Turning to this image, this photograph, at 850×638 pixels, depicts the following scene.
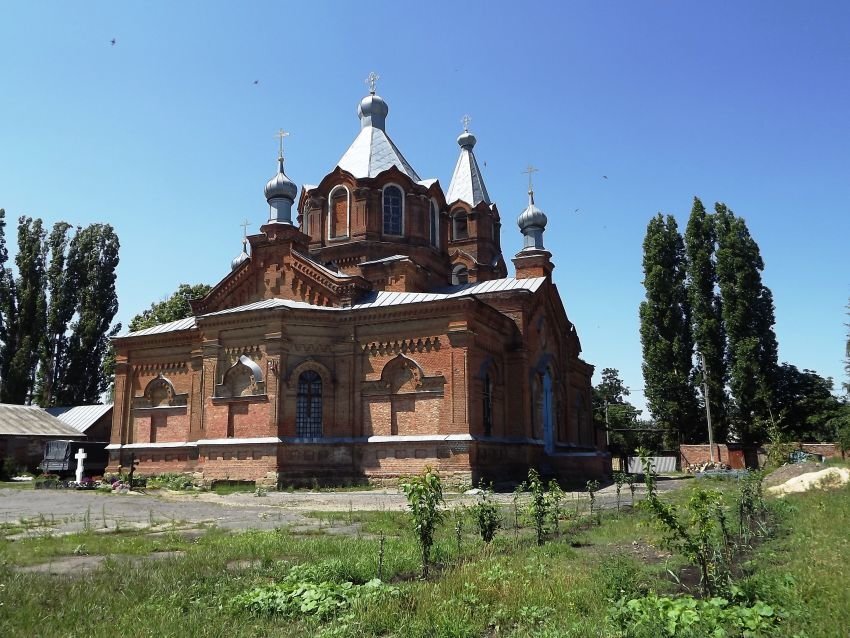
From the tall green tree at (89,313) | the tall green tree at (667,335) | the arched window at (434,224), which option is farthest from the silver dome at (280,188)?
the tall green tree at (667,335)

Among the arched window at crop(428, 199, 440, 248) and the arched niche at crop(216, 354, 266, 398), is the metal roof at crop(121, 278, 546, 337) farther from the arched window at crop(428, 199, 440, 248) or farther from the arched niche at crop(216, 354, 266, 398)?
the arched window at crop(428, 199, 440, 248)

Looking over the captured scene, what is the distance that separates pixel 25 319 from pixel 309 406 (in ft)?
78.2

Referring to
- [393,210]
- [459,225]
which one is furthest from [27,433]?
[459,225]

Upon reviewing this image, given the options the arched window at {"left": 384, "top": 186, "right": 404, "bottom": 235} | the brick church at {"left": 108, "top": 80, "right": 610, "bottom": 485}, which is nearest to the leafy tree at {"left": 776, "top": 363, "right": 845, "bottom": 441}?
the brick church at {"left": 108, "top": 80, "right": 610, "bottom": 485}

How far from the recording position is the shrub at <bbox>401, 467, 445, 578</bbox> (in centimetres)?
701

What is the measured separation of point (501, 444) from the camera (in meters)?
22.1

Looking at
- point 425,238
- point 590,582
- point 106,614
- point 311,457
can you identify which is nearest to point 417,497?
point 590,582

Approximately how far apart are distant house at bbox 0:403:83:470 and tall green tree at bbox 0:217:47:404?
5201 millimetres

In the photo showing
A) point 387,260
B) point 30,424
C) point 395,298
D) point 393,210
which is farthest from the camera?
point 30,424

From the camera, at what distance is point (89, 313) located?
38125 mm

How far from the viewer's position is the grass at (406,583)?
4910 millimetres

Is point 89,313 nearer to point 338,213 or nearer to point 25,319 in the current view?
point 25,319

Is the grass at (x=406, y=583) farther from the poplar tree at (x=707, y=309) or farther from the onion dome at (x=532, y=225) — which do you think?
Answer: the poplar tree at (x=707, y=309)

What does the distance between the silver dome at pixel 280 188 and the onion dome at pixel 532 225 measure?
9.84m
